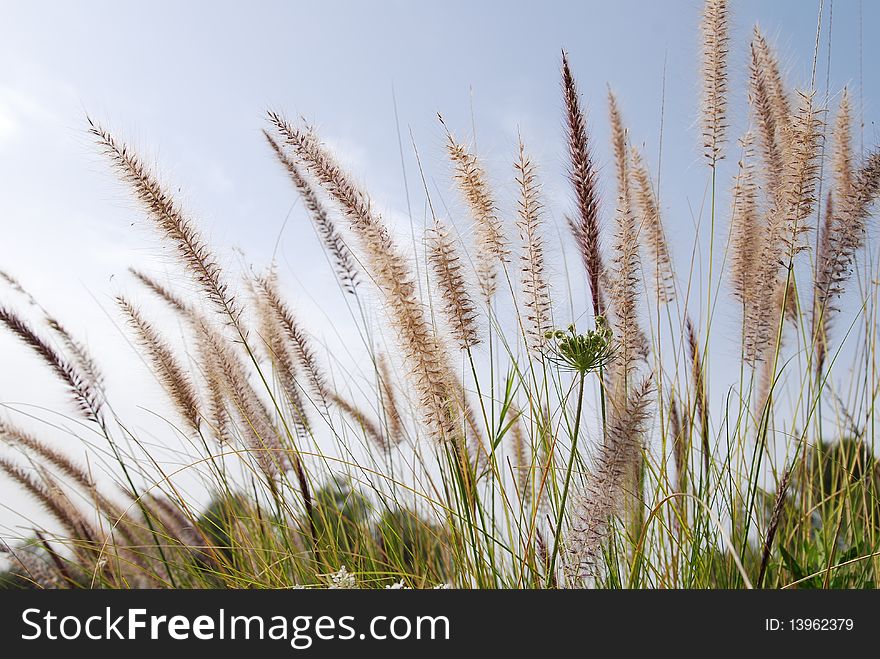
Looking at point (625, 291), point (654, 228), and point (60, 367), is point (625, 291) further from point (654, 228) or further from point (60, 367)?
point (60, 367)

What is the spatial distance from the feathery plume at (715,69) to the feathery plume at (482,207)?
2.96 ft

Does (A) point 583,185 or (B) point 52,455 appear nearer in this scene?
(A) point 583,185

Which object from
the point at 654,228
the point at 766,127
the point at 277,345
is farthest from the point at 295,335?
the point at 766,127

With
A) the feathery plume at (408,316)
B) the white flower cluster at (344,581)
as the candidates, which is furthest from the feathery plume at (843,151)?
the white flower cluster at (344,581)

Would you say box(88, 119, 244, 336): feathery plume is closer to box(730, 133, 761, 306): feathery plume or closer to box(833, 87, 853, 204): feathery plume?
box(730, 133, 761, 306): feathery plume

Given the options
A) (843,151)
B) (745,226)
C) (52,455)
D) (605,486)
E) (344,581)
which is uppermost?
(843,151)

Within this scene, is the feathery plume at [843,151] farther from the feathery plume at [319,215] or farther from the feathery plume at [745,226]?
the feathery plume at [319,215]

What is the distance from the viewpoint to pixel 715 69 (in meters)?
2.33

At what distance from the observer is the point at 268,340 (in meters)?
2.55
